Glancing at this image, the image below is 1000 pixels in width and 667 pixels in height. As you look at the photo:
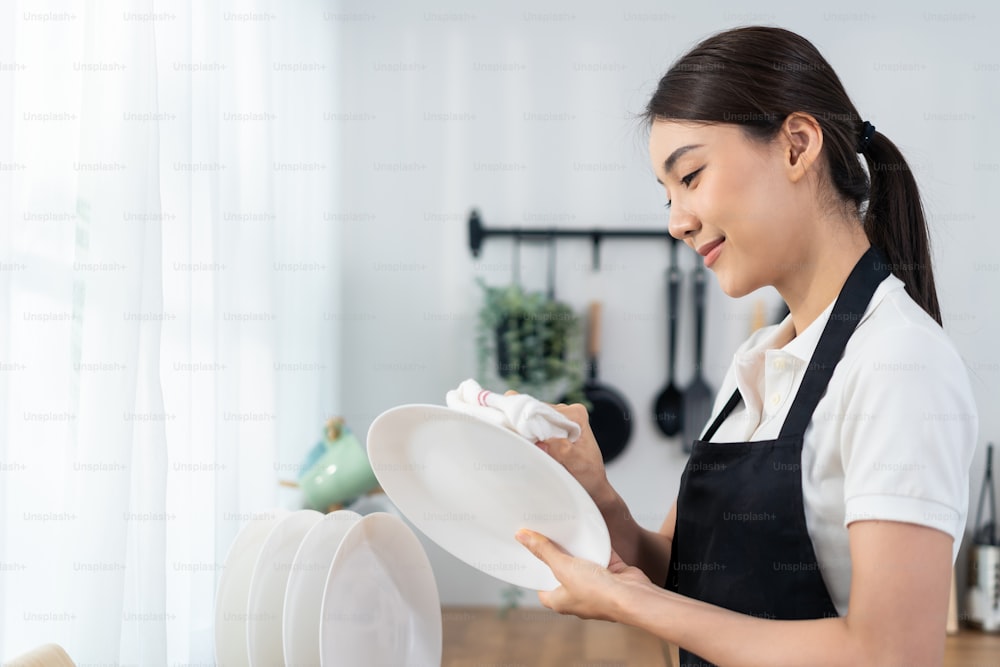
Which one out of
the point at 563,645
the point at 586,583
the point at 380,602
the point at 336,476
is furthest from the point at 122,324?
the point at 563,645

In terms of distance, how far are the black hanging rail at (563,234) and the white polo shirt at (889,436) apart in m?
1.47

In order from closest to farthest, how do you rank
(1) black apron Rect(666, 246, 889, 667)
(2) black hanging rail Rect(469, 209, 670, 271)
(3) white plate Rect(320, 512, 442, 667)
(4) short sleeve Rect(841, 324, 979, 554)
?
1. (4) short sleeve Rect(841, 324, 979, 554)
2. (1) black apron Rect(666, 246, 889, 667)
3. (3) white plate Rect(320, 512, 442, 667)
4. (2) black hanging rail Rect(469, 209, 670, 271)

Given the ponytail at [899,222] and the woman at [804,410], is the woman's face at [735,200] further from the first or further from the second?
the ponytail at [899,222]

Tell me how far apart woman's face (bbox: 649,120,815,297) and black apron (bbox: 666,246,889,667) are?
0.25ft

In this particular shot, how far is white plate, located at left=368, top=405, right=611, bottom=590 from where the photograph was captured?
2.90ft

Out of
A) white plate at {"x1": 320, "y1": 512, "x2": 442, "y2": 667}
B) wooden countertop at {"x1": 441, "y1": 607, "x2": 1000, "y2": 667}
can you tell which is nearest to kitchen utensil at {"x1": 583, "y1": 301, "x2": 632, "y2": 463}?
wooden countertop at {"x1": 441, "y1": 607, "x2": 1000, "y2": 667}

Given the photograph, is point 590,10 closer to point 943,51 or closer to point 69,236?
point 943,51

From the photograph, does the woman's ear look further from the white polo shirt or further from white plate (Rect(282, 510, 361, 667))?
white plate (Rect(282, 510, 361, 667))

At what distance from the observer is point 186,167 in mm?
1249

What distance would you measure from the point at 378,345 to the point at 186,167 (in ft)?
3.58

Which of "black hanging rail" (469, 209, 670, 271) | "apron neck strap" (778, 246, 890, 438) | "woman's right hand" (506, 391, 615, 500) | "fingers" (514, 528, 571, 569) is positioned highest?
"black hanging rail" (469, 209, 670, 271)

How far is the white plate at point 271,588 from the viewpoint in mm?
984

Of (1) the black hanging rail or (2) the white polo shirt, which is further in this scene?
(1) the black hanging rail

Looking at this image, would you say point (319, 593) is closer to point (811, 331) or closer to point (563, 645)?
point (811, 331)
